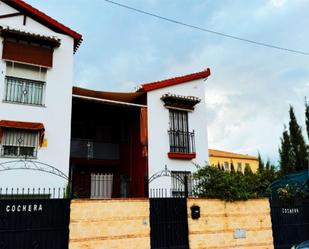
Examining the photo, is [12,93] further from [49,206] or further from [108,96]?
[49,206]

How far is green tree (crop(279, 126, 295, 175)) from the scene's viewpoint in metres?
25.7

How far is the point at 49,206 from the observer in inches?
324

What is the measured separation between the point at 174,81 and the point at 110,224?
32.0 ft

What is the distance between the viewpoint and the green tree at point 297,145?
25234 mm

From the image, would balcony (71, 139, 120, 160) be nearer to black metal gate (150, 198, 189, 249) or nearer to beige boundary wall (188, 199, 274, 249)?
black metal gate (150, 198, 189, 249)

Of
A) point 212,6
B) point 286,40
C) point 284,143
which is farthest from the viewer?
point 284,143

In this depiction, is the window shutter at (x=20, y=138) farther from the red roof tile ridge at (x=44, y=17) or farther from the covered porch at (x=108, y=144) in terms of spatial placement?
the red roof tile ridge at (x=44, y=17)

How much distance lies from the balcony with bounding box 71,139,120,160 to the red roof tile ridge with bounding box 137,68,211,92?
375cm

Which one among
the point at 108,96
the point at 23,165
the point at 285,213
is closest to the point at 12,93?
the point at 23,165

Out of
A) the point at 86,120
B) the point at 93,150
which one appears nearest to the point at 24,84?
the point at 93,150

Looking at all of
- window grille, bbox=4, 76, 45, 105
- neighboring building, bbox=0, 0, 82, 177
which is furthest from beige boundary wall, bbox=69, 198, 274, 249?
window grille, bbox=4, 76, 45, 105

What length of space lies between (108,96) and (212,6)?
6427 millimetres

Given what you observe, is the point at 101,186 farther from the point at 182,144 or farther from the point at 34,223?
the point at 34,223

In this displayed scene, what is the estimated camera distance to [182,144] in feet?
54.2
